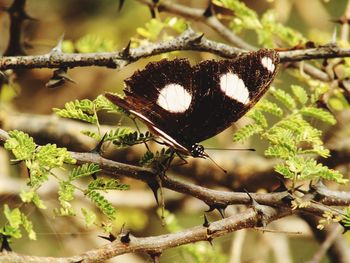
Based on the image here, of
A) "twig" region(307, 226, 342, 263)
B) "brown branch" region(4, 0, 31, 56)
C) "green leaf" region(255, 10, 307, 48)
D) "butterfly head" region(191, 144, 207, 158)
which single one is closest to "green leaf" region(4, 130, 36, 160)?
"butterfly head" region(191, 144, 207, 158)

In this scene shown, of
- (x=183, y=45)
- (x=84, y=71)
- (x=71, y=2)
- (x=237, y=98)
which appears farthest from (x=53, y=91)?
(x=237, y=98)

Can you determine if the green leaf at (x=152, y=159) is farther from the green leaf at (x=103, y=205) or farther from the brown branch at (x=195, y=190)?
the green leaf at (x=103, y=205)

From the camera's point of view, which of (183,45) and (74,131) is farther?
(74,131)

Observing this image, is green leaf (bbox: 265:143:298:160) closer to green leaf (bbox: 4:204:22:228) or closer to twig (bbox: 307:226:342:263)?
green leaf (bbox: 4:204:22:228)

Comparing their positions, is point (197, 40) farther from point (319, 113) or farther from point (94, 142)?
point (94, 142)

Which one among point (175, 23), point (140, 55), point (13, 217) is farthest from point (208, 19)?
point (13, 217)

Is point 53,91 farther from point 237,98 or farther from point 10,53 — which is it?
point 237,98
